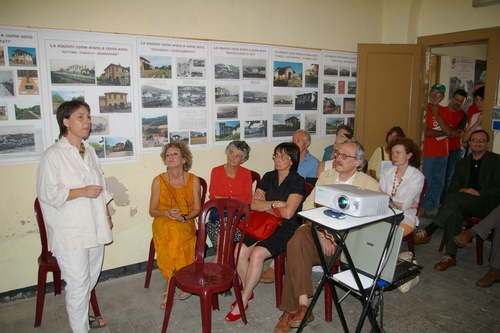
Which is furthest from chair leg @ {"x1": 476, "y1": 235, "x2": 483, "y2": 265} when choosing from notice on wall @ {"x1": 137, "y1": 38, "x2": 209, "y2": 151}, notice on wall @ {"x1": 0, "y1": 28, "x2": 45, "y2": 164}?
notice on wall @ {"x1": 0, "y1": 28, "x2": 45, "y2": 164}

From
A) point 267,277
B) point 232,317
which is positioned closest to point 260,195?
point 267,277

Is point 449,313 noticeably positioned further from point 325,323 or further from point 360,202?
point 360,202

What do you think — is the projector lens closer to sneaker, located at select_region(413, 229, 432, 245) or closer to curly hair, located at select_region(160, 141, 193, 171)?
curly hair, located at select_region(160, 141, 193, 171)

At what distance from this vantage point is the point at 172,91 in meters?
3.73

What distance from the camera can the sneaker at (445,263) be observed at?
3.74m

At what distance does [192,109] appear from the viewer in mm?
3865

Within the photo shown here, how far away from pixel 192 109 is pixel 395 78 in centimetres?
287

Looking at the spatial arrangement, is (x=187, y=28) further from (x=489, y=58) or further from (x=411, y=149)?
(x=489, y=58)

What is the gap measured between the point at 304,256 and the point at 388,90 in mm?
3146

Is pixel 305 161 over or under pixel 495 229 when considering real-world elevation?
over

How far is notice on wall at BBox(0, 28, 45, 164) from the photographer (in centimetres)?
302

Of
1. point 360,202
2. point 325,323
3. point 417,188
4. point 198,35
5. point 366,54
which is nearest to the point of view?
point 360,202

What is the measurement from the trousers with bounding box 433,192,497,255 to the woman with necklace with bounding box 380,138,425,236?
546 mm

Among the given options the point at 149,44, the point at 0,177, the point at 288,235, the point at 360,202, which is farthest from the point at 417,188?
the point at 0,177
